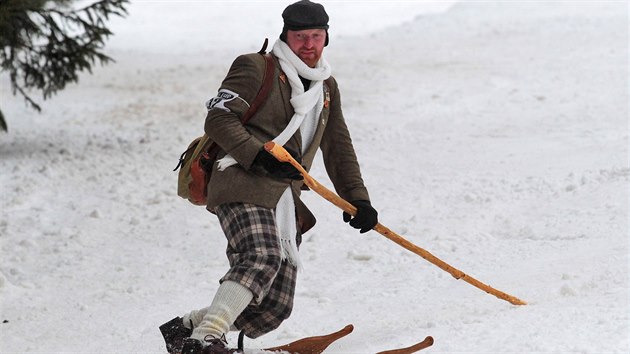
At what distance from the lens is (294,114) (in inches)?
177

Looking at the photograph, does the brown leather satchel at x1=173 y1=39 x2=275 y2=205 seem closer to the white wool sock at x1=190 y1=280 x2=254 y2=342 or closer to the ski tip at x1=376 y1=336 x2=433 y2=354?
the white wool sock at x1=190 y1=280 x2=254 y2=342

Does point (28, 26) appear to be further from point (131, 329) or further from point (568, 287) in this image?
point (568, 287)

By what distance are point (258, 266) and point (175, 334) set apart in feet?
2.32

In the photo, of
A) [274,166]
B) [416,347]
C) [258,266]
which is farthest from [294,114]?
[416,347]

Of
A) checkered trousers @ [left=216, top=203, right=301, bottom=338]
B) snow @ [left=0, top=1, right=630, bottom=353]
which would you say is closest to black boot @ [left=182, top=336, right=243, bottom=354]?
checkered trousers @ [left=216, top=203, right=301, bottom=338]

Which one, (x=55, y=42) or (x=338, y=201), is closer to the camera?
(x=338, y=201)


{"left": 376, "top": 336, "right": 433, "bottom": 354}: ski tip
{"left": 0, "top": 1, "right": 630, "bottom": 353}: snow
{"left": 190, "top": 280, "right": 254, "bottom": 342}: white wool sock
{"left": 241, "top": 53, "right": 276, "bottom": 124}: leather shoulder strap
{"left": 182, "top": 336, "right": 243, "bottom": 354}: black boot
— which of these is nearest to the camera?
{"left": 182, "top": 336, "right": 243, "bottom": 354}: black boot

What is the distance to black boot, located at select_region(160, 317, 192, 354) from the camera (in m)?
4.62

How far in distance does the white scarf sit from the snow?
2.77 ft

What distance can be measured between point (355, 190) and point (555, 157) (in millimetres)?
5452

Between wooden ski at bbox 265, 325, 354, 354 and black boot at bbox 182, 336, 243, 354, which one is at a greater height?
black boot at bbox 182, 336, 243, 354

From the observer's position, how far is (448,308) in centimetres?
572

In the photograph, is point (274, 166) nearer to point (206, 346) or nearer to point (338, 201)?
point (338, 201)

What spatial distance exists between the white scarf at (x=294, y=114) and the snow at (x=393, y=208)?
84 centimetres
